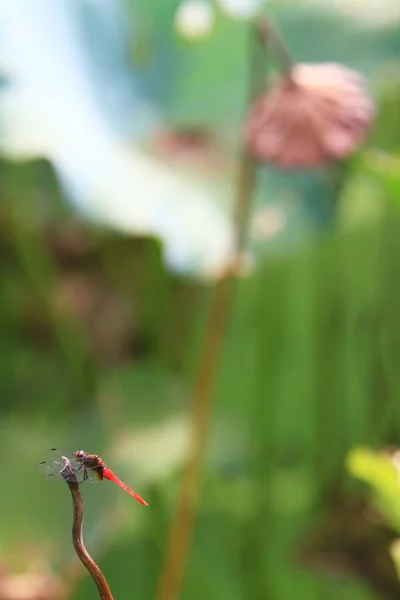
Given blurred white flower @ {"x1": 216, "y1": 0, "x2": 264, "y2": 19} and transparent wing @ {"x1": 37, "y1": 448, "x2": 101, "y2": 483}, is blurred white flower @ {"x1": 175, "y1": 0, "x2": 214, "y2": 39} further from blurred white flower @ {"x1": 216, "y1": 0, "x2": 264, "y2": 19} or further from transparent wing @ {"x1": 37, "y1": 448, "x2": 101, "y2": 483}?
transparent wing @ {"x1": 37, "y1": 448, "x2": 101, "y2": 483}

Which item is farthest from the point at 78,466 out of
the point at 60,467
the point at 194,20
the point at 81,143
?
the point at 194,20

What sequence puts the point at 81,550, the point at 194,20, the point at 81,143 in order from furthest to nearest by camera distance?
the point at 194,20, the point at 81,143, the point at 81,550

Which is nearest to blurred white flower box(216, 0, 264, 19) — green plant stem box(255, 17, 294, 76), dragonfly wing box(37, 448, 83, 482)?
green plant stem box(255, 17, 294, 76)

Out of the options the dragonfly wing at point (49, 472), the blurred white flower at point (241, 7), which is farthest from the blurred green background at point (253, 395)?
the dragonfly wing at point (49, 472)

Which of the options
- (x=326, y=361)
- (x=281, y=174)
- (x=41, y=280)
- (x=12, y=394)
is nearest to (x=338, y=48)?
(x=281, y=174)

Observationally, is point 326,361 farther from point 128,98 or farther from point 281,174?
point 128,98

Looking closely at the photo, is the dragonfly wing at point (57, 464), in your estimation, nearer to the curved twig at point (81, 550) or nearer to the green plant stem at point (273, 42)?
the curved twig at point (81, 550)

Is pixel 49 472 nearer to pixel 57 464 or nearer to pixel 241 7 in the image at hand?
pixel 57 464
